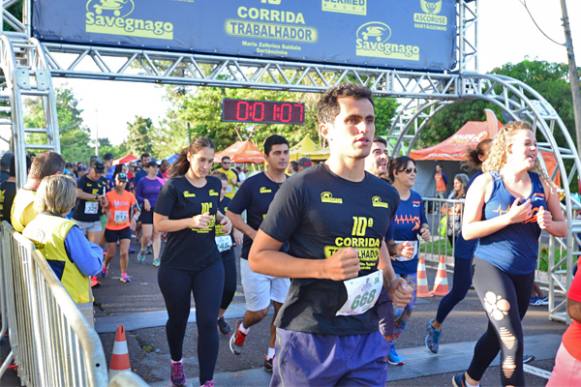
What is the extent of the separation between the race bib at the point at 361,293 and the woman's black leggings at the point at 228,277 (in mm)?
4132

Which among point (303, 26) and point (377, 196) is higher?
point (303, 26)

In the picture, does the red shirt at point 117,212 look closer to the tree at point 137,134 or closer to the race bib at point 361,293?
the race bib at point 361,293

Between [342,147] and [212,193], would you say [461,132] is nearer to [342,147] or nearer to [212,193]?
[212,193]

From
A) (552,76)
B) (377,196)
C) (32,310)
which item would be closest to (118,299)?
(32,310)

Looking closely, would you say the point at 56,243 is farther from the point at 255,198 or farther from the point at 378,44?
the point at 378,44

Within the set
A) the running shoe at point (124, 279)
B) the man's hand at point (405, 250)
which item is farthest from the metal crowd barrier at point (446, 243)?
the man's hand at point (405, 250)

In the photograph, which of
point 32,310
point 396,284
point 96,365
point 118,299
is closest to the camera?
point 96,365

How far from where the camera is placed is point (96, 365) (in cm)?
202

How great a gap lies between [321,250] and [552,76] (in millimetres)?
34419

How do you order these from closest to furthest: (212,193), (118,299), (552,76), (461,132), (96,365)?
(96,365), (212,193), (118,299), (461,132), (552,76)

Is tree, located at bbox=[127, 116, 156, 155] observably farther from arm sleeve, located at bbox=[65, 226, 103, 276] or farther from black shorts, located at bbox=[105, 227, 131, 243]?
arm sleeve, located at bbox=[65, 226, 103, 276]

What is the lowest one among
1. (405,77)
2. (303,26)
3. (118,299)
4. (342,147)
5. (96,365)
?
(118,299)

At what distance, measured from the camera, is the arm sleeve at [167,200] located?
5145mm

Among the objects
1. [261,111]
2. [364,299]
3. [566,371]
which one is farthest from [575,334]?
[261,111]
